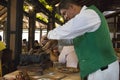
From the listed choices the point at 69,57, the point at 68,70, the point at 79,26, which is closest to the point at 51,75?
the point at 68,70

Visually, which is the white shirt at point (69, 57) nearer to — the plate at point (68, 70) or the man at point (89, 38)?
the plate at point (68, 70)

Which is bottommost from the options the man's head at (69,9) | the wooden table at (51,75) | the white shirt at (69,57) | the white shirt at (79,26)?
the wooden table at (51,75)

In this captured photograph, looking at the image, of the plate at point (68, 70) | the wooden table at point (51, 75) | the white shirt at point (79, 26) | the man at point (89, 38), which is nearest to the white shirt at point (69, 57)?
the plate at point (68, 70)

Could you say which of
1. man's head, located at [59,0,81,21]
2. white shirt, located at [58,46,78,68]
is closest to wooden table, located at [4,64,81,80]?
white shirt, located at [58,46,78,68]

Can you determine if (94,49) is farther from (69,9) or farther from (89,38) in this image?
(69,9)

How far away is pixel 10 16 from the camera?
706cm

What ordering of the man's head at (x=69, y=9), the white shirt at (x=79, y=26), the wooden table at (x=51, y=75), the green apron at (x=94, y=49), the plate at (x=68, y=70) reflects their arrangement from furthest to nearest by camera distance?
the plate at (x=68, y=70), the wooden table at (x=51, y=75), the man's head at (x=69, y=9), the green apron at (x=94, y=49), the white shirt at (x=79, y=26)

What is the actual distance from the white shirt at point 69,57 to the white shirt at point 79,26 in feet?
3.95

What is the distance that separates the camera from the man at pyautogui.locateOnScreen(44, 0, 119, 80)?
2367 mm

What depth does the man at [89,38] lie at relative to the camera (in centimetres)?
237

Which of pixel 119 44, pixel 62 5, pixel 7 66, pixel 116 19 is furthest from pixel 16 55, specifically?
pixel 116 19

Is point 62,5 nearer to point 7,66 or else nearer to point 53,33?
point 53,33

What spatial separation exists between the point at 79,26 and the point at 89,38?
179mm

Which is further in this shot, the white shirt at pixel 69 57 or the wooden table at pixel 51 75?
the white shirt at pixel 69 57
